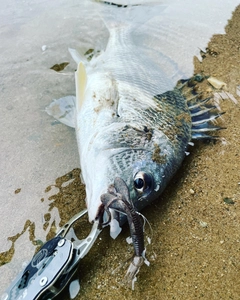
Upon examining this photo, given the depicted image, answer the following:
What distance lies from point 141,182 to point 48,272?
89cm

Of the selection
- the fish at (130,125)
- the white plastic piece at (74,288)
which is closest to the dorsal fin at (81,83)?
the fish at (130,125)

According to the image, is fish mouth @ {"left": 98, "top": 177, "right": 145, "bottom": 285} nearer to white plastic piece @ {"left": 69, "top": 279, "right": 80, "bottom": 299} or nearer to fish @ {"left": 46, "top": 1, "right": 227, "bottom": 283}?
fish @ {"left": 46, "top": 1, "right": 227, "bottom": 283}

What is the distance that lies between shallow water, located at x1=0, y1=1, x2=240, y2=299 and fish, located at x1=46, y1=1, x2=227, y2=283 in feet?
0.48

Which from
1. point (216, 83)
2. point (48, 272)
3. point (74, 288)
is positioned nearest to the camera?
point (48, 272)

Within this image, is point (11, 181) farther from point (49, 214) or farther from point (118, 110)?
point (118, 110)

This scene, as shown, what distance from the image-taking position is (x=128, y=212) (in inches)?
86.0

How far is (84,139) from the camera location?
119 inches

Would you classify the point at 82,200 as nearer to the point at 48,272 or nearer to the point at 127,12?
the point at 48,272

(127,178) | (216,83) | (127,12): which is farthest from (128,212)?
(127,12)

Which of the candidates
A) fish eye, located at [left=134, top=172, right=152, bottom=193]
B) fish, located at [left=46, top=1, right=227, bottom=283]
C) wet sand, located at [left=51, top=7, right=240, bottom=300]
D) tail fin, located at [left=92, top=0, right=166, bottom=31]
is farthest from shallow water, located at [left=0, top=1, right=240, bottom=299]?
tail fin, located at [left=92, top=0, right=166, bottom=31]

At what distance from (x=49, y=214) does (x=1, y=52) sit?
2735 mm

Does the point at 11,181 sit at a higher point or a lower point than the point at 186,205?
lower

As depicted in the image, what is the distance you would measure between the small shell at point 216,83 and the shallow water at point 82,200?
10cm

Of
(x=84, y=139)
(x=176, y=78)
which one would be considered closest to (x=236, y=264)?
(x=84, y=139)
